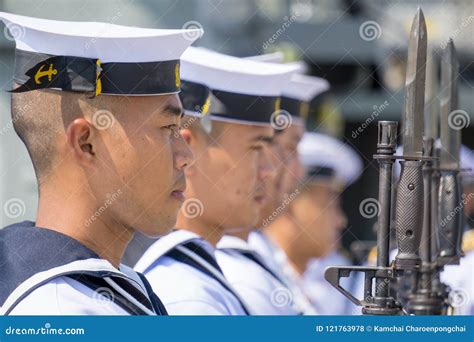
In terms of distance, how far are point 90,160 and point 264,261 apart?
1.61 m

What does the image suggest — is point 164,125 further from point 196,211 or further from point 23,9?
point 196,211

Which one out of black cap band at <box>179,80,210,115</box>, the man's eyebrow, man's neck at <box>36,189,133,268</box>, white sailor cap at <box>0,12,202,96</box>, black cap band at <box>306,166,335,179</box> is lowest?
man's neck at <box>36,189,133,268</box>

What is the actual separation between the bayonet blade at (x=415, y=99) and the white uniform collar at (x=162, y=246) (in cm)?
85

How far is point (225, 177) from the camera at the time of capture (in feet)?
11.1

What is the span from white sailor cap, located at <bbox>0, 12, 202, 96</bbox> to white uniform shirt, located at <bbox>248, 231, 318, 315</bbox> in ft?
4.83

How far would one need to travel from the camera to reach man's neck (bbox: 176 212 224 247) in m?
3.30
